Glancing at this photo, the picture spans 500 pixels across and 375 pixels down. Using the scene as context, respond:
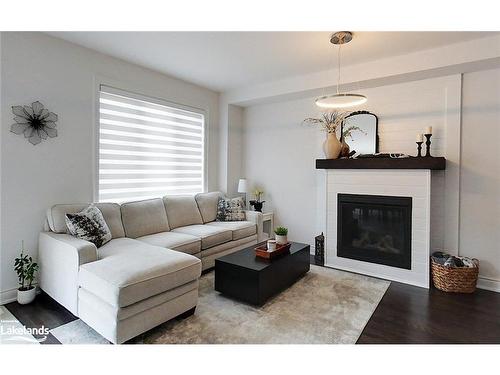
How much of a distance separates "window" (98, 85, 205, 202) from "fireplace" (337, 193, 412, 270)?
7.90 feet

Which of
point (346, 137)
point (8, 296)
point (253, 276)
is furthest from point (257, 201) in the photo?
point (8, 296)

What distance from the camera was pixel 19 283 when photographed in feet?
8.64

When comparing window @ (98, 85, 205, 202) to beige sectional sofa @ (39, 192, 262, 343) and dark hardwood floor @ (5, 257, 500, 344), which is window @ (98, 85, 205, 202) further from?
dark hardwood floor @ (5, 257, 500, 344)

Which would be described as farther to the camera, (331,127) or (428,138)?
(331,127)

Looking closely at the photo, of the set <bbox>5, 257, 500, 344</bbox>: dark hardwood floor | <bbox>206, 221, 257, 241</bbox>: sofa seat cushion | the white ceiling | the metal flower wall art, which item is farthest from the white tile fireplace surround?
the metal flower wall art

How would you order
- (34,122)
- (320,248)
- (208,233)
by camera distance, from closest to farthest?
(34,122) < (208,233) < (320,248)

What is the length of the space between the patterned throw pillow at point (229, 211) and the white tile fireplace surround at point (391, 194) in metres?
1.33

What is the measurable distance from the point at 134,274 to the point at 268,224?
300 cm

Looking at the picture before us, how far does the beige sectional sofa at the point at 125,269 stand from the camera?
188cm

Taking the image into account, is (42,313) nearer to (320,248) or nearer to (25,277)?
(25,277)

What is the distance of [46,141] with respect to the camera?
280 cm

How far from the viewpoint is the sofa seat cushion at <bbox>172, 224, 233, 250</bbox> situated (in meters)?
3.33

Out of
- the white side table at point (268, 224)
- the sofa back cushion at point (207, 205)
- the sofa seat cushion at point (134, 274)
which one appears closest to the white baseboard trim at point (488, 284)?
the white side table at point (268, 224)
